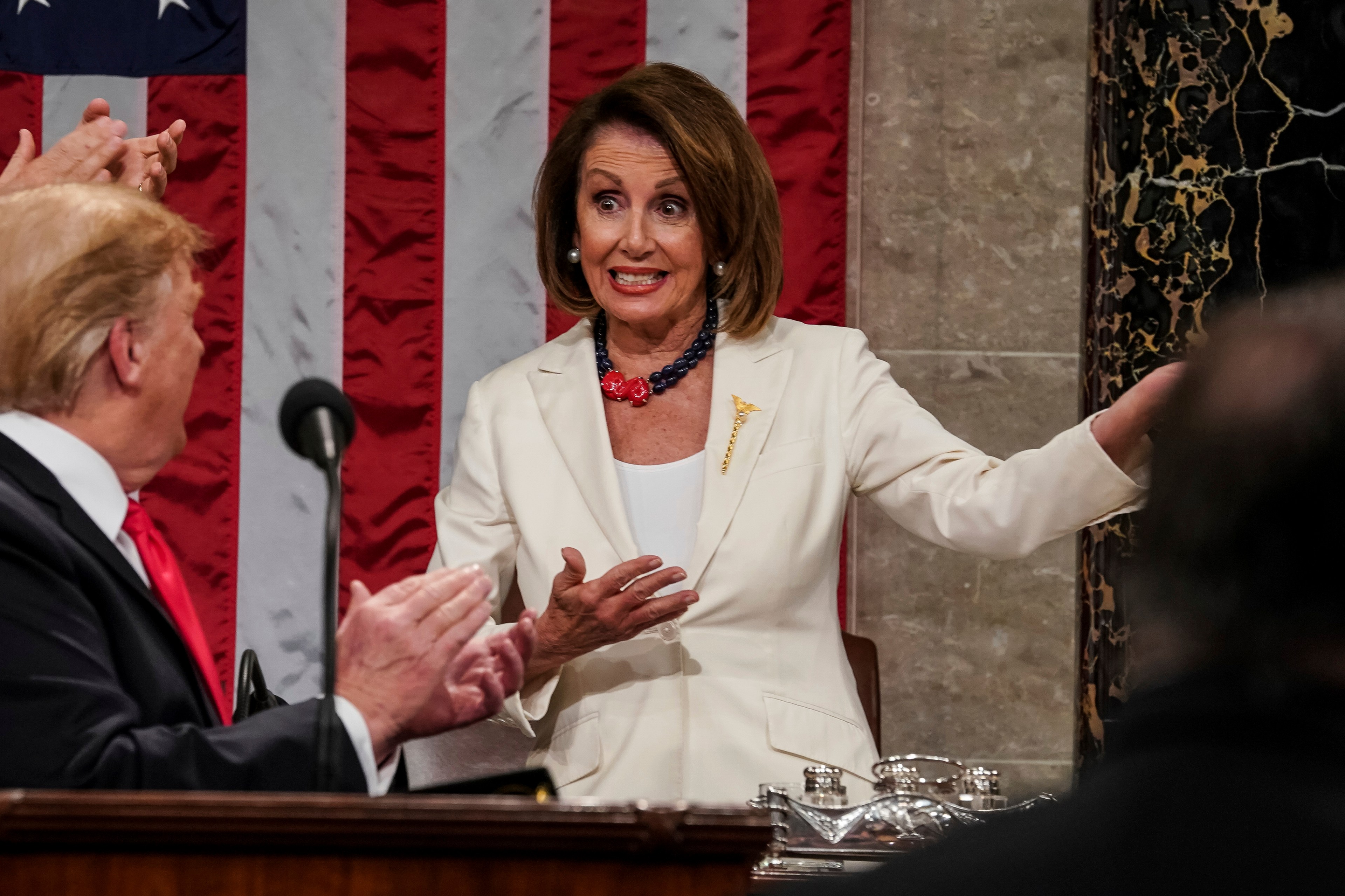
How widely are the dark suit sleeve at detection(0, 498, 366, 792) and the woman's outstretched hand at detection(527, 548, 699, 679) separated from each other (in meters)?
0.75

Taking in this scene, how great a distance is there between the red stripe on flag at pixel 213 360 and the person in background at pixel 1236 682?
10.3ft

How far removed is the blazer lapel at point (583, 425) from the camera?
99.4 inches

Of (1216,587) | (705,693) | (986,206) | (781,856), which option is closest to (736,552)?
(705,693)

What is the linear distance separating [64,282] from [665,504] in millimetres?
1211

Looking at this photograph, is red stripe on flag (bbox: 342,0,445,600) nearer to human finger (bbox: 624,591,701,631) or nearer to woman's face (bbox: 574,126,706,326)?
woman's face (bbox: 574,126,706,326)

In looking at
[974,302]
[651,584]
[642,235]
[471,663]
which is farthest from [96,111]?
[974,302]

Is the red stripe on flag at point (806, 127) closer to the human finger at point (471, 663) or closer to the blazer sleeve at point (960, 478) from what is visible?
the blazer sleeve at point (960, 478)

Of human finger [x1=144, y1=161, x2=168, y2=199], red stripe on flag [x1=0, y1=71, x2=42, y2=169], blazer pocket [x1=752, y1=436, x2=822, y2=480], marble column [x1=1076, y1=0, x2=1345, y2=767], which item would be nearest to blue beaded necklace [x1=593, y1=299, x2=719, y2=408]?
blazer pocket [x1=752, y1=436, x2=822, y2=480]

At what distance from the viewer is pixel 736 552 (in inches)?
97.6

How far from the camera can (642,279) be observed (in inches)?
105

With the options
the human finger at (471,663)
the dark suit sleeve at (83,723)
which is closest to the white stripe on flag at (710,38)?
the human finger at (471,663)

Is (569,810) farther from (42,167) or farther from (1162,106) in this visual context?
(1162,106)

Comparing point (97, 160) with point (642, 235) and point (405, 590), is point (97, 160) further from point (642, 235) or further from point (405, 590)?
point (405, 590)

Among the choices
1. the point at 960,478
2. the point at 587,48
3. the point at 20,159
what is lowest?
the point at 960,478
